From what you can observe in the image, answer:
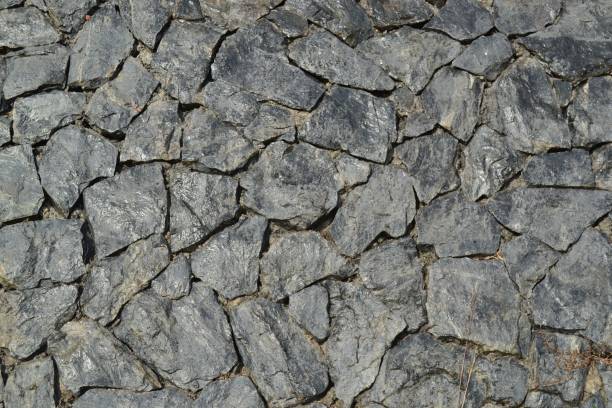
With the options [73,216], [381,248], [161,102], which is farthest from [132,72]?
[381,248]

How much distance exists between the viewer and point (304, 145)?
4.36 metres

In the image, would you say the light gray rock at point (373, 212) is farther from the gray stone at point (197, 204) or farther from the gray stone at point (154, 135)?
the gray stone at point (154, 135)

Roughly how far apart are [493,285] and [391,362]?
645 mm

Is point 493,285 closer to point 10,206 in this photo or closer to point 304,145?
point 304,145

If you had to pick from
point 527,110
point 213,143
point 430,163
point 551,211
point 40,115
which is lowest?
point 551,211

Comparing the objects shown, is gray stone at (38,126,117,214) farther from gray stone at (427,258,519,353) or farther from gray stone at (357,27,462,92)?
gray stone at (427,258,519,353)

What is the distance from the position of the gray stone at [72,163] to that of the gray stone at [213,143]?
1.26 feet

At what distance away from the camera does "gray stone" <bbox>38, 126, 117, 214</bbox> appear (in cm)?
421

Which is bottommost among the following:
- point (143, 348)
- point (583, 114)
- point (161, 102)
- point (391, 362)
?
point (391, 362)

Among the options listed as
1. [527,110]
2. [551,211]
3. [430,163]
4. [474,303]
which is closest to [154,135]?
[430,163]

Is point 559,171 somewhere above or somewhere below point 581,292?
above

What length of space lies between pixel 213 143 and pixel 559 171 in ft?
5.78

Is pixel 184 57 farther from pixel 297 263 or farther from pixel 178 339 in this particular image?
pixel 178 339

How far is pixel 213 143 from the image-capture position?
14.1ft
